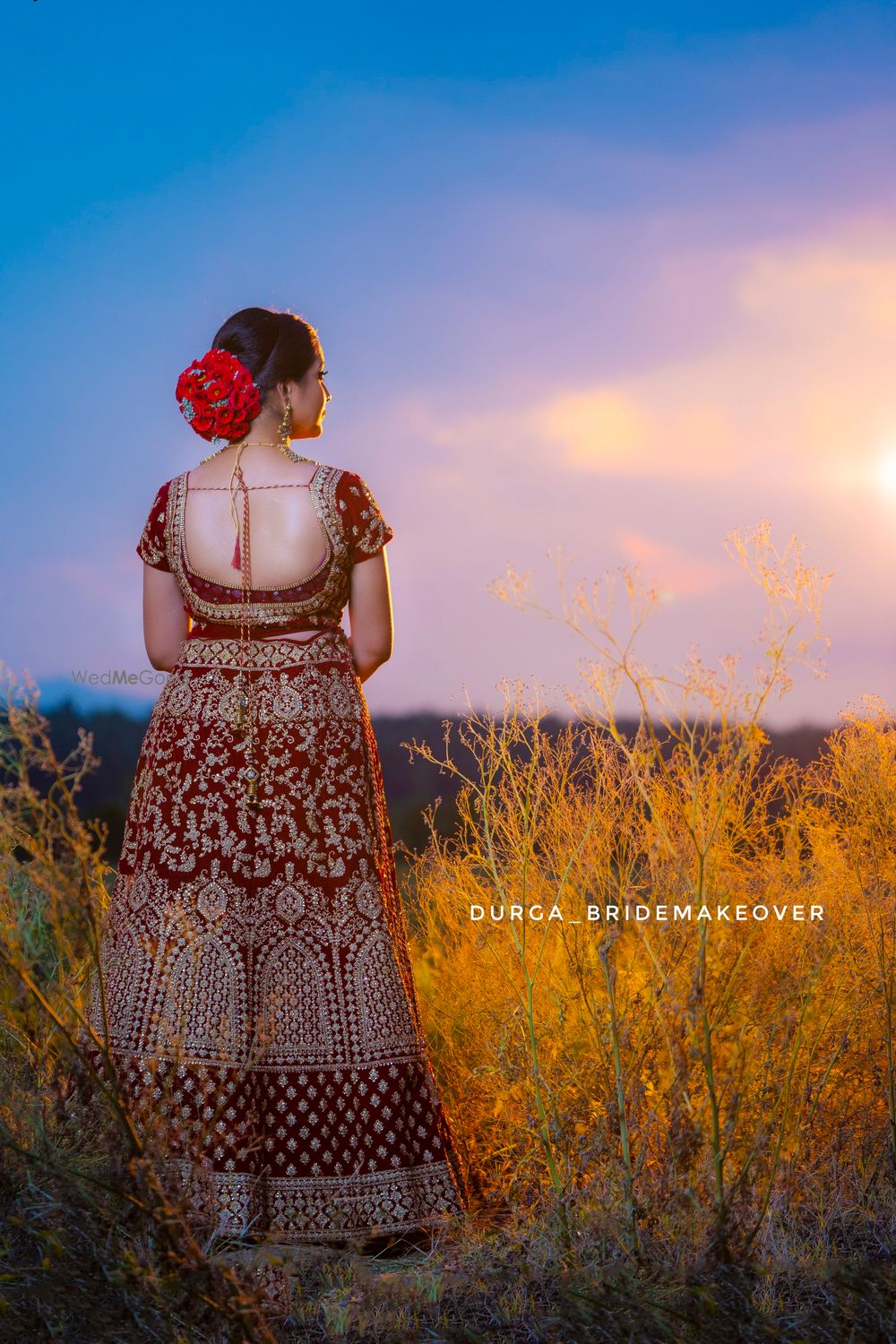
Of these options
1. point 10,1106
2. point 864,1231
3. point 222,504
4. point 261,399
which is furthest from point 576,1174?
point 261,399

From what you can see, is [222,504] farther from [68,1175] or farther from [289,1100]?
[68,1175]

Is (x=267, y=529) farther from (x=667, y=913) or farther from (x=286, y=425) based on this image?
(x=667, y=913)

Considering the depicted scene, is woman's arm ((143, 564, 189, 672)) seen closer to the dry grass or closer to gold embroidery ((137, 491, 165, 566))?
gold embroidery ((137, 491, 165, 566))

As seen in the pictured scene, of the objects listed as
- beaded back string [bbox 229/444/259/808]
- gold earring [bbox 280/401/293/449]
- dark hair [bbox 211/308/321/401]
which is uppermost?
dark hair [bbox 211/308/321/401]

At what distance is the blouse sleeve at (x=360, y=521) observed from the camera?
11.1 ft

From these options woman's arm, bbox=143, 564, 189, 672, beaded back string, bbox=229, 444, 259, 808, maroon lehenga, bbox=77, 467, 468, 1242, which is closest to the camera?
maroon lehenga, bbox=77, 467, 468, 1242

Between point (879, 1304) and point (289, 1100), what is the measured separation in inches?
59.8

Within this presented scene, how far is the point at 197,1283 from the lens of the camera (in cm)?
206

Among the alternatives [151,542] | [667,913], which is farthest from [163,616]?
[667,913]

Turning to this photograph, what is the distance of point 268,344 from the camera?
343cm

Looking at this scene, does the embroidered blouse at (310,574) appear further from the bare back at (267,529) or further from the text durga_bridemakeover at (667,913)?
the text durga_bridemakeover at (667,913)

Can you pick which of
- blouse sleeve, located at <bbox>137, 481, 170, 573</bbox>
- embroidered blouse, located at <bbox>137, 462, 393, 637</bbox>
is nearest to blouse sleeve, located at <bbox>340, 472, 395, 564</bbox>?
embroidered blouse, located at <bbox>137, 462, 393, 637</bbox>

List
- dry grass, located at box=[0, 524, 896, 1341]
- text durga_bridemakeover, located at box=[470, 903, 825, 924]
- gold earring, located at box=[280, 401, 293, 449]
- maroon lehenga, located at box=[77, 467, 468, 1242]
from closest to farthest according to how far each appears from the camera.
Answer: dry grass, located at box=[0, 524, 896, 1341] < text durga_bridemakeover, located at box=[470, 903, 825, 924] < maroon lehenga, located at box=[77, 467, 468, 1242] < gold earring, located at box=[280, 401, 293, 449]

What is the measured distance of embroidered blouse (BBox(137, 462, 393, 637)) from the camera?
11.0 ft
